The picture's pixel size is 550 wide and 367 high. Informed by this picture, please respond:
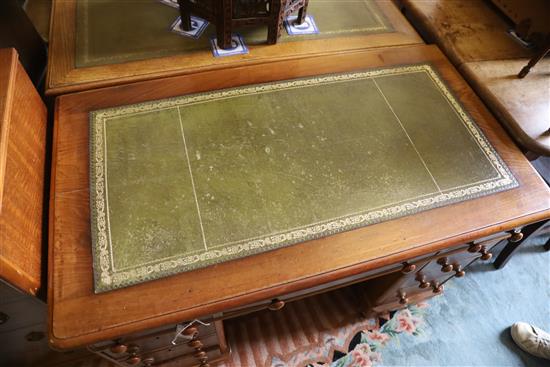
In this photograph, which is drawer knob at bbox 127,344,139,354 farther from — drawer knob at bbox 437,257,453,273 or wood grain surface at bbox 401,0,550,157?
wood grain surface at bbox 401,0,550,157

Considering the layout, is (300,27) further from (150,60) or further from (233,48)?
(150,60)

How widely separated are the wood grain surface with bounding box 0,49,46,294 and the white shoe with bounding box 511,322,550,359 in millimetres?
1610

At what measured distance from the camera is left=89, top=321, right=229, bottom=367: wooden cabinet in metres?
0.79

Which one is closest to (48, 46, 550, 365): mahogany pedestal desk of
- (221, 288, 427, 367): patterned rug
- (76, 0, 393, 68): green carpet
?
(76, 0, 393, 68): green carpet

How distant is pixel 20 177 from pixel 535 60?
1413 millimetres

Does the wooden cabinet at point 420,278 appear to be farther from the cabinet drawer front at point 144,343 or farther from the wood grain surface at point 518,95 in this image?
the cabinet drawer front at point 144,343

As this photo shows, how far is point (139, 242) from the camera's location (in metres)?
0.76

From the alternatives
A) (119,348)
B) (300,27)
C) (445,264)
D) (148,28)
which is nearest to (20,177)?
(119,348)

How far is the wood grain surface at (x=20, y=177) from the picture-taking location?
672 millimetres

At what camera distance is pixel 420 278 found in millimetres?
1119

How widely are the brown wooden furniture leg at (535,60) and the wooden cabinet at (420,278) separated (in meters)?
0.54

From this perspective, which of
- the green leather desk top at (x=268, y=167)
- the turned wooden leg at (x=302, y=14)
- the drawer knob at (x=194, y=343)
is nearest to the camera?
the green leather desk top at (x=268, y=167)

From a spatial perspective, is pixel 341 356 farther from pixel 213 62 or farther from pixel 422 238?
pixel 213 62

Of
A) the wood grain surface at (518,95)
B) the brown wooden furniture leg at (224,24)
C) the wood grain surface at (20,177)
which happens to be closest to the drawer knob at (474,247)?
the wood grain surface at (518,95)
